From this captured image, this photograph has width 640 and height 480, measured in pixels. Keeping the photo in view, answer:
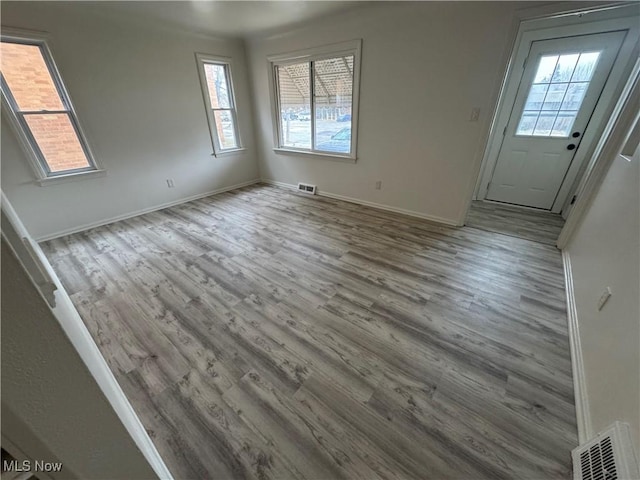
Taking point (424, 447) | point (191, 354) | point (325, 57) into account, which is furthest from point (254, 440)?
→ point (325, 57)

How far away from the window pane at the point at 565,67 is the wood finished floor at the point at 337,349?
6.81 ft

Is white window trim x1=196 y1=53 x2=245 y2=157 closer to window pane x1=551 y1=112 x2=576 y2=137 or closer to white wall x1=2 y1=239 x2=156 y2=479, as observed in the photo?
white wall x1=2 y1=239 x2=156 y2=479

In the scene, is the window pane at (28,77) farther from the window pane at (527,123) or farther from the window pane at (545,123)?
the window pane at (545,123)

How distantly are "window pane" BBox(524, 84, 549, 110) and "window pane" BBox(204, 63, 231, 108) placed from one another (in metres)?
4.37

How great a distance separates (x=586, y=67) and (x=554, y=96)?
1.13 ft

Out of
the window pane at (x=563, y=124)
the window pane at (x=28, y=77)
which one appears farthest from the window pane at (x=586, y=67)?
the window pane at (x=28, y=77)

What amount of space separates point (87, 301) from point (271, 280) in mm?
1419

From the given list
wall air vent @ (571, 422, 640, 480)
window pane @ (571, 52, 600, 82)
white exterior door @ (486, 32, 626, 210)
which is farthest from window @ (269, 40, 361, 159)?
wall air vent @ (571, 422, 640, 480)

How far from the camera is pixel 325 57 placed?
11.3 ft

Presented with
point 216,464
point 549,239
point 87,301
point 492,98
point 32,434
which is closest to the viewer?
point 32,434

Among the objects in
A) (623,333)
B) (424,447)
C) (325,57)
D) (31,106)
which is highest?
(325,57)

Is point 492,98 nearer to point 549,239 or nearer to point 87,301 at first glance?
point 549,239

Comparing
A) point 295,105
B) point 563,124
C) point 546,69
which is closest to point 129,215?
point 295,105

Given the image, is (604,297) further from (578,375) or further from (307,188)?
(307,188)
